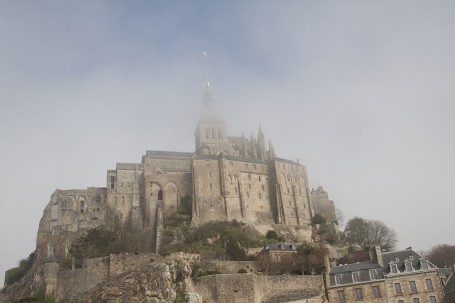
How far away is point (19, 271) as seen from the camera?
63.4 meters

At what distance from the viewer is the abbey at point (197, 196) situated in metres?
69.2

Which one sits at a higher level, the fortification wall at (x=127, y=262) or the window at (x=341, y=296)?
the fortification wall at (x=127, y=262)

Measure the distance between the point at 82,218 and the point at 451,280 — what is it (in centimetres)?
4883

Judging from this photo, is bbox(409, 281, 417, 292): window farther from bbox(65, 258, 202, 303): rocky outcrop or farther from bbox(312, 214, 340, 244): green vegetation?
bbox(312, 214, 340, 244): green vegetation

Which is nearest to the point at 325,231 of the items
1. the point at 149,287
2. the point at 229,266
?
the point at 229,266

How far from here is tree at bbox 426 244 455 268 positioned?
60.0m

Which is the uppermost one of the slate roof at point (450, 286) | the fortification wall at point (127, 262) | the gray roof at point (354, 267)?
the fortification wall at point (127, 262)

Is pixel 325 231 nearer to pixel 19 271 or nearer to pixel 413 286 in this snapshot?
pixel 413 286

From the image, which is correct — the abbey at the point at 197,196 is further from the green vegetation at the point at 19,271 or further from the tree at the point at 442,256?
the tree at the point at 442,256

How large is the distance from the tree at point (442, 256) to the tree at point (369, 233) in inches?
197

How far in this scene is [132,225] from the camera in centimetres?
6944

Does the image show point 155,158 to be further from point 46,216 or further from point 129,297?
point 129,297

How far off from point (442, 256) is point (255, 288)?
32930 millimetres

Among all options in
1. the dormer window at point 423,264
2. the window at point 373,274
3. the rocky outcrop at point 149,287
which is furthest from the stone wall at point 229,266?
the dormer window at point 423,264
